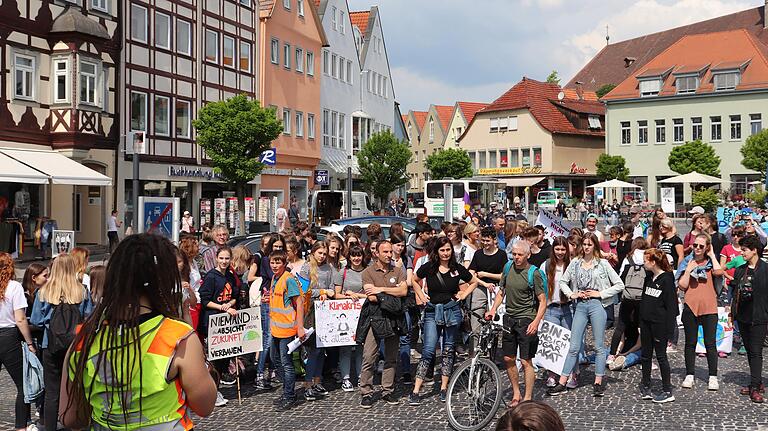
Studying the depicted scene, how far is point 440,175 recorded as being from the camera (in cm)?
7175

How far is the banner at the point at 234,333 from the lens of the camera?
29.1 ft

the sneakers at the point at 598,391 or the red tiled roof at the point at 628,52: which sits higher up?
the red tiled roof at the point at 628,52

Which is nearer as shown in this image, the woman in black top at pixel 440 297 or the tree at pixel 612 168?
the woman in black top at pixel 440 297

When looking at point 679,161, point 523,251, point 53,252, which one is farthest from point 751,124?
point 523,251

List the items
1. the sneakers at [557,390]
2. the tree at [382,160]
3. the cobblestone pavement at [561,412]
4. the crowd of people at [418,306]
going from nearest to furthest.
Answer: the crowd of people at [418,306], the cobblestone pavement at [561,412], the sneakers at [557,390], the tree at [382,160]

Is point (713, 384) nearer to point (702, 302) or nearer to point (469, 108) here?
point (702, 302)

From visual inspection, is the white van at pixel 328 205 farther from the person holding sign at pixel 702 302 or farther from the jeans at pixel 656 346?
the jeans at pixel 656 346

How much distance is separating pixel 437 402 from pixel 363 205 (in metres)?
31.9

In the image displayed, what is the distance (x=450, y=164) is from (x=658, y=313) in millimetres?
62704

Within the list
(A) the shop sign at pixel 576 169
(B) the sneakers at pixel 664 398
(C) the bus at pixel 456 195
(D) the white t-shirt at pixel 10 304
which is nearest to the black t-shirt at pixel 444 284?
(B) the sneakers at pixel 664 398

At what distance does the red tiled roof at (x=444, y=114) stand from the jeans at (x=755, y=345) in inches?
3367

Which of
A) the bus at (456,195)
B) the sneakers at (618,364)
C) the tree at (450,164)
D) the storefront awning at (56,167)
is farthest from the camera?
the tree at (450,164)

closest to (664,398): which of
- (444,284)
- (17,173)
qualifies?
(444,284)

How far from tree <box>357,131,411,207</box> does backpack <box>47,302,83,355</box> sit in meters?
42.7
